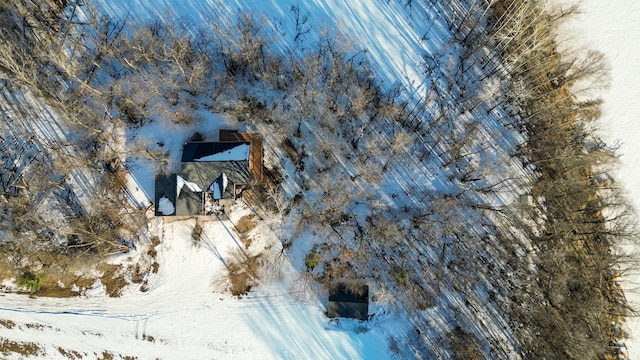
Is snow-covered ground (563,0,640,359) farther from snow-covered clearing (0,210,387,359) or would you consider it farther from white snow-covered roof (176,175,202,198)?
white snow-covered roof (176,175,202,198)

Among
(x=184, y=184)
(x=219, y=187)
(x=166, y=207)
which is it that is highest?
(x=184, y=184)

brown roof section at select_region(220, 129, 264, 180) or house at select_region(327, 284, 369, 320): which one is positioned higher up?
brown roof section at select_region(220, 129, 264, 180)

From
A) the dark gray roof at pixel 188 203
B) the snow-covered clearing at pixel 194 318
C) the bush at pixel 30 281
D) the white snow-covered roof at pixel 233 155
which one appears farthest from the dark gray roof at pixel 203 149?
the bush at pixel 30 281

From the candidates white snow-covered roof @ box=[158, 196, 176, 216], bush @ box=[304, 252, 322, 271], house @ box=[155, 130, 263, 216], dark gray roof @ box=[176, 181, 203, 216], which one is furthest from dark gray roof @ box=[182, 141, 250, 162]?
bush @ box=[304, 252, 322, 271]

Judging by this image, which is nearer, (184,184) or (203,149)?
(203,149)

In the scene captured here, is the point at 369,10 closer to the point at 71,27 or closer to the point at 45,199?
the point at 71,27

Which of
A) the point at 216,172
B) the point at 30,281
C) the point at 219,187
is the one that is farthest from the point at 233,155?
the point at 30,281

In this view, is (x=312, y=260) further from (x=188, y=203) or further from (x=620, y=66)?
(x=620, y=66)
